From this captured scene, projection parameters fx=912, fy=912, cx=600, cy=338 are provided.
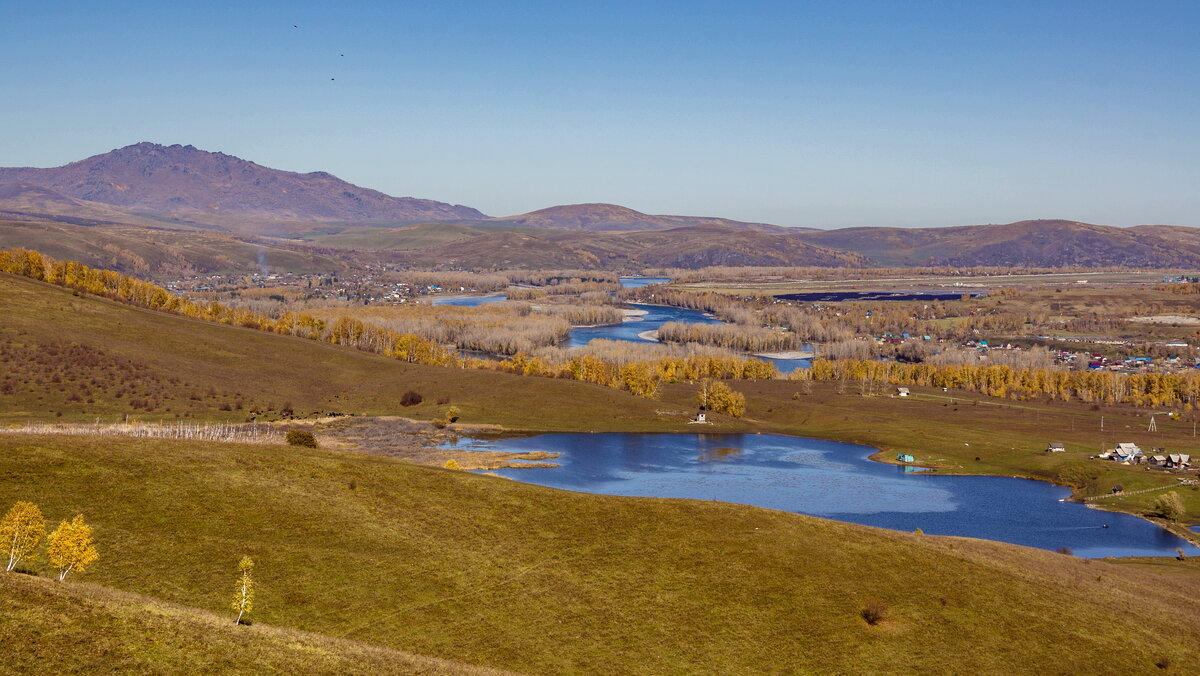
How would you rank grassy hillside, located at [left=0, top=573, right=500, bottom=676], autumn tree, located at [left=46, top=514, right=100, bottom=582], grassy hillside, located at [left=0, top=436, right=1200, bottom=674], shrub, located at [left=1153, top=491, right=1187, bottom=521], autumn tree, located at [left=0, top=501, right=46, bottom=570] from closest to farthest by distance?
grassy hillside, located at [left=0, top=573, right=500, bottom=676] < autumn tree, located at [left=0, top=501, right=46, bottom=570] < autumn tree, located at [left=46, top=514, right=100, bottom=582] < grassy hillside, located at [left=0, top=436, right=1200, bottom=674] < shrub, located at [left=1153, top=491, right=1187, bottom=521]

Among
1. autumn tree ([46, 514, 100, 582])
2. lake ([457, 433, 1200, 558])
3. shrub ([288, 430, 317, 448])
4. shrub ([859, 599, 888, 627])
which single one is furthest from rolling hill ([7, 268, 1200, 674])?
lake ([457, 433, 1200, 558])

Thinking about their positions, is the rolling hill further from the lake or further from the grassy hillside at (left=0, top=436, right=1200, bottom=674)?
the lake

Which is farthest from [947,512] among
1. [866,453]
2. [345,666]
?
[345,666]

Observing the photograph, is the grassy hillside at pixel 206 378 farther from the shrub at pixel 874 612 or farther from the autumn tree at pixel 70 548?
the shrub at pixel 874 612

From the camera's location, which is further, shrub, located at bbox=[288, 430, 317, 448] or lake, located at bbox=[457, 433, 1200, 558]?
lake, located at bbox=[457, 433, 1200, 558]

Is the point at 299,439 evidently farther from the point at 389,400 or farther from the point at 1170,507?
the point at 1170,507

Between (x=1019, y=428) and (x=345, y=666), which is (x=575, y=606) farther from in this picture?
(x=1019, y=428)

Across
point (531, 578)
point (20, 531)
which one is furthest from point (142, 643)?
point (531, 578)
